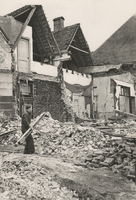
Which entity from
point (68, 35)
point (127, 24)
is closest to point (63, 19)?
point (68, 35)

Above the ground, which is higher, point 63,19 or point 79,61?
point 63,19

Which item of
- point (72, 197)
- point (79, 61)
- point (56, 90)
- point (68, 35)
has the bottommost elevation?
point (72, 197)

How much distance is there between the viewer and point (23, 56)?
14.6 meters

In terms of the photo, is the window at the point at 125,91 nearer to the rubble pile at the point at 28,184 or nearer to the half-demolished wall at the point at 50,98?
the half-demolished wall at the point at 50,98

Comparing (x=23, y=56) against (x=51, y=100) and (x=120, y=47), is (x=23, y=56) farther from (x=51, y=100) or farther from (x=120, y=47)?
(x=120, y=47)

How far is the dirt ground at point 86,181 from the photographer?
17.8 feet

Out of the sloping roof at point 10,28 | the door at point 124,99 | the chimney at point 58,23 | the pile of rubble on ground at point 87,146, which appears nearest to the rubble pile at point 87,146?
the pile of rubble on ground at point 87,146

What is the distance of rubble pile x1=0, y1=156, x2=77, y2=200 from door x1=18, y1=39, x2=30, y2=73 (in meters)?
8.52

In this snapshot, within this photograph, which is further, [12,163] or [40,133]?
[40,133]

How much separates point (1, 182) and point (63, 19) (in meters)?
18.8

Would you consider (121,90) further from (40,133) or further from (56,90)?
(40,133)

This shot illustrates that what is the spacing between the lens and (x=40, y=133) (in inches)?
425

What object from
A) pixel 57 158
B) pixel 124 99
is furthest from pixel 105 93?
pixel 57 158

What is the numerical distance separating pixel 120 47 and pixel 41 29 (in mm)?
9907
